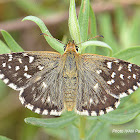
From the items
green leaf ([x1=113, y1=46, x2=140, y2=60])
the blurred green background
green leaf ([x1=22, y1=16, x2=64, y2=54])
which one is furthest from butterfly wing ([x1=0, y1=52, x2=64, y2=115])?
the blurred green background

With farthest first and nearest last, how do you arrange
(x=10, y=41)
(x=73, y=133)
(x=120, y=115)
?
1. (x=73, y=133)
2. (x=10, y=41)
3. (x=120, y=115)

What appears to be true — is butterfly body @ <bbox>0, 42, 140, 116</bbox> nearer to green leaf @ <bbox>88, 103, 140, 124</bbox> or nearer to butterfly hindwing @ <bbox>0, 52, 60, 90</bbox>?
butterfly hindwing @ <bbox>0, 52, 60, 90</bbox>

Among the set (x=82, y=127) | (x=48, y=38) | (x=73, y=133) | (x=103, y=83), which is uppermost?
(x=48, y=38)

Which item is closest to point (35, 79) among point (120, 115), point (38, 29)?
point (120, 115)

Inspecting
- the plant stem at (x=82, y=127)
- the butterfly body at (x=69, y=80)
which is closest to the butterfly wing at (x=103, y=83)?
the butterfly body at (x=69, y=80)

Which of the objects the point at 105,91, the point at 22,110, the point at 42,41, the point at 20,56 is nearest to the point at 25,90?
the point at 20,56

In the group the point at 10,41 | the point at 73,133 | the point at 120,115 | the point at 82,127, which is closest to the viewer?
the point at 120,115

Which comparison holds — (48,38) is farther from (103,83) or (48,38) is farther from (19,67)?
(103,83)
